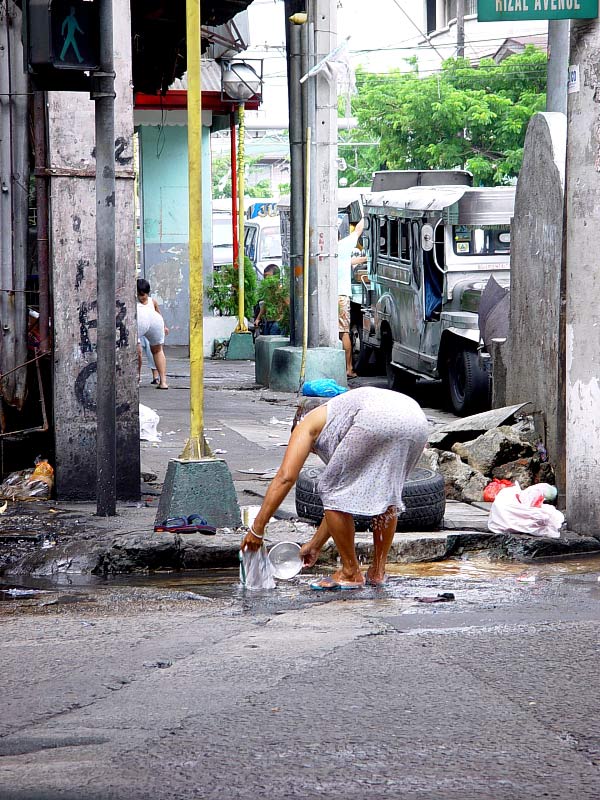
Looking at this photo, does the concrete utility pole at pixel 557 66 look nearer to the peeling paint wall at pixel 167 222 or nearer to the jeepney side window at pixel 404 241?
the jeepney side window at pixel 404 241

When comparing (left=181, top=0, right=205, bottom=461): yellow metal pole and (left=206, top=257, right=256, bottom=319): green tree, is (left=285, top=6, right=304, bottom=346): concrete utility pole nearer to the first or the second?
(left=206, top=257, right=256, bottom=319): green tree

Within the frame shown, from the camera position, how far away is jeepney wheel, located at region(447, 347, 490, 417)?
44.5 ft

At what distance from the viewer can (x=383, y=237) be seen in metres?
17.2

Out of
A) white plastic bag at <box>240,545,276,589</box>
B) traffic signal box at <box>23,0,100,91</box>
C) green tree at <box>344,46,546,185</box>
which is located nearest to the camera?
white plastic bag at <box>240,545,276,589</box>

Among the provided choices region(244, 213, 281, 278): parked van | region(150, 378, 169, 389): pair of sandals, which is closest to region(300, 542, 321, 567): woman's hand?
region(150, 378, 169, 389): pair of sandals

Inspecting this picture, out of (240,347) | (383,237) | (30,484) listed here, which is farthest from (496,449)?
(240,347)

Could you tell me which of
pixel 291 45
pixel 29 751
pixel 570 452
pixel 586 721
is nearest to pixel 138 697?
pixel 29 751

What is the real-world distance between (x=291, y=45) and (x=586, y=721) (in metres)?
13.1

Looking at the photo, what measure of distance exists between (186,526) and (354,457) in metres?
1.53

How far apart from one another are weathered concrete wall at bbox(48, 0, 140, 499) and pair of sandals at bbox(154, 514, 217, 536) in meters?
1.16

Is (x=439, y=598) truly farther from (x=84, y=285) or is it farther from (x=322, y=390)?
(x=84, y=285)

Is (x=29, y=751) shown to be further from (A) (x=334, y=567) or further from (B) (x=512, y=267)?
(B) (x=512, y=267)

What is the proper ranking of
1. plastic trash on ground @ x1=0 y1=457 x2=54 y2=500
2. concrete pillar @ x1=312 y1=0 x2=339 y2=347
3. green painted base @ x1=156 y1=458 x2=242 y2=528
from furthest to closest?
1. concrete pillar @ x1=312 y1=0 x2=339 y2=347
2. plastic trash on ground @ x1=0 y1=457 x2=54 y2=500
3. green painted base @ x1=156 y1=458 x2=242 y2=528

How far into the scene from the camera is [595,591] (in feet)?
20.6
